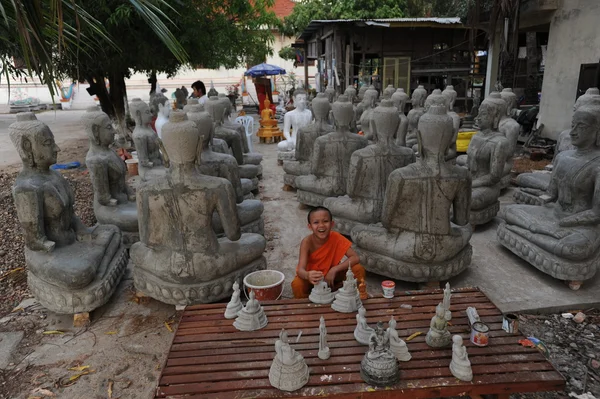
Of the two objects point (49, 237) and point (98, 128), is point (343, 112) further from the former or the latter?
point (49, 237)

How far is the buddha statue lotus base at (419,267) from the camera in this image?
3.98 meters

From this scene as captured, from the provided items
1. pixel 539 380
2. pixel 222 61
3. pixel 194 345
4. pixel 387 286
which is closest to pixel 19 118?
pixel 194 345

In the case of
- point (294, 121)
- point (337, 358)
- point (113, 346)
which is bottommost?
point (113, 346)

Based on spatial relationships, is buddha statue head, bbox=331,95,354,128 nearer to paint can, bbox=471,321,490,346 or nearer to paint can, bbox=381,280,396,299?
paint can, bbox=381,280,396,299

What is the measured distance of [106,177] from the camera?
4.87 m

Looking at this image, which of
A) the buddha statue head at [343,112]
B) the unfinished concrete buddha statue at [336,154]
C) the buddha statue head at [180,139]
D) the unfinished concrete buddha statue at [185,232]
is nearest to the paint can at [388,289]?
the unfinished concrete buddha statue at [185,232]

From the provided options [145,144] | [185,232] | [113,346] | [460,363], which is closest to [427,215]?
[460,363]

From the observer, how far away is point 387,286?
3.13m

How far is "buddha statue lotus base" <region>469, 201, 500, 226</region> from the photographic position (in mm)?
5473

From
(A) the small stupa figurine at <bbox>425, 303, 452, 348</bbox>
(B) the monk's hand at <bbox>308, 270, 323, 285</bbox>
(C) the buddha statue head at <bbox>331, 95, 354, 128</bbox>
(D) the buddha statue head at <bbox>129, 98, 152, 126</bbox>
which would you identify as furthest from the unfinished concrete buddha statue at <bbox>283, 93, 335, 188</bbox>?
(A) the small stupa figurine at <bbox>425, 303, 452, 348</bbox>

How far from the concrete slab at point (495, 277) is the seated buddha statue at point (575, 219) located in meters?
0.16

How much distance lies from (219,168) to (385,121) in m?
1.88

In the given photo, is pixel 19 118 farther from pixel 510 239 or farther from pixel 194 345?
pixel 510 239

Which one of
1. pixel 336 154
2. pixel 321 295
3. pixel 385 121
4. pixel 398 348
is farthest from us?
pixel 336 154
